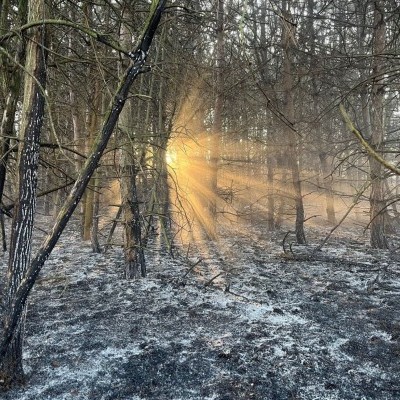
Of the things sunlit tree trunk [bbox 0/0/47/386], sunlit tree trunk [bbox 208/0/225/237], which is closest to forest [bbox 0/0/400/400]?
sunlit tree trunk [bbox 0/0/47/386]

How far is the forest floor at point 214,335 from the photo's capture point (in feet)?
11.0

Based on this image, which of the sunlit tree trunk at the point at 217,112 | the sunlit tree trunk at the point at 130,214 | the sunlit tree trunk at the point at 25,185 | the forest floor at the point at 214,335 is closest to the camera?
the sunlit tree trunk at the point at 25,185

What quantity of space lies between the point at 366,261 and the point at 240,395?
627cm

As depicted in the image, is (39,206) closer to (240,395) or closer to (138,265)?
(138,265)

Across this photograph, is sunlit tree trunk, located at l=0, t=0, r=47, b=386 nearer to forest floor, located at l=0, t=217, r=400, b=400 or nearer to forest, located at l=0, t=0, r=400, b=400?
forest, located at l=0, t=0, r=400, b=400

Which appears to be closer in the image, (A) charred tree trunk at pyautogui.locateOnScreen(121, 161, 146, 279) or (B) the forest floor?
(B) the forest floor

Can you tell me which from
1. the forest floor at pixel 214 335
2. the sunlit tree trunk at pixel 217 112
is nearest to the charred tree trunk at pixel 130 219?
the forest floor at pixel 214 335

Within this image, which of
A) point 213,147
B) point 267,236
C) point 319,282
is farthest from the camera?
point 267,236

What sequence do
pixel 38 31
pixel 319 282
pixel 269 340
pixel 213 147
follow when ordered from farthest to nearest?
pixel 213 147 → pixel 319 282 → pixel 269 340 → pixel 38 31

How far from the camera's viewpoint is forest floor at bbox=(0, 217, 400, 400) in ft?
11.0

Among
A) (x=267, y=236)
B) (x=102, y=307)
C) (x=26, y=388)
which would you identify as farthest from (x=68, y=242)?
(x=26, y=388)

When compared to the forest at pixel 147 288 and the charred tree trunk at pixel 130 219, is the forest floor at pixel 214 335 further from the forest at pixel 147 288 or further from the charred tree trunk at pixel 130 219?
the charred tree trunk at pixel 130 219

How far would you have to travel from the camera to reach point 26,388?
326cm

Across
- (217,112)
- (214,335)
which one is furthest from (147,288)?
(217,112)
